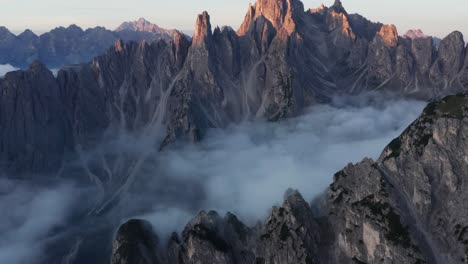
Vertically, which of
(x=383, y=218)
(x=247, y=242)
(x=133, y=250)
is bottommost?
(x=133, y=250)

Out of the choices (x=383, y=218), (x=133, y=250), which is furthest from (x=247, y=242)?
(x=383, y=218)

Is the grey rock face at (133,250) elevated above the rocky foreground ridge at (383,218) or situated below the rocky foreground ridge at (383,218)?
below

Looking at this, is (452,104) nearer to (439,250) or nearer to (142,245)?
(439,250)

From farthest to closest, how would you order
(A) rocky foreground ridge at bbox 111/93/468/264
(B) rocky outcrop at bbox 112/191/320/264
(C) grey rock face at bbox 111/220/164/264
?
(C) grey rock face at bbox 111/220/164/264
(B) rocky outcrop at bbox 112/191/320/264
(A) rocky foreground ridge at bbox 111/93/468/264

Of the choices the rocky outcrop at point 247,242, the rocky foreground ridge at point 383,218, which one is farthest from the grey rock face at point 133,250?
the rocky foreground ridge at point 383,218

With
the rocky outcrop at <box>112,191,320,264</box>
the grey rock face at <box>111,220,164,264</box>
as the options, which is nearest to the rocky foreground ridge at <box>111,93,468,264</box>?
the rocky outcrop at <box>112,191,320,264</box>

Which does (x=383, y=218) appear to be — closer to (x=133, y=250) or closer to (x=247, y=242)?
(x=247, y=242)

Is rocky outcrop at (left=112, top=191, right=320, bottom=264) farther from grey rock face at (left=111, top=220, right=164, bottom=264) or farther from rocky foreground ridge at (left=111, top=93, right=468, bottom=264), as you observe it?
rocky foreground ridge at (left=111, top=93, right=468, bottom=264)

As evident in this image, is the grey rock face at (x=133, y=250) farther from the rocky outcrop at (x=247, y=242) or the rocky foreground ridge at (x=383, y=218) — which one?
the rocky foreground ridge at (x=383, y=218)

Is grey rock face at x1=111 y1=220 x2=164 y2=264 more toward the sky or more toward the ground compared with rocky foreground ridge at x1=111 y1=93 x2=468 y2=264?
more toward the ground

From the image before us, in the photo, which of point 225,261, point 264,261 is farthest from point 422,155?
point 225,261
